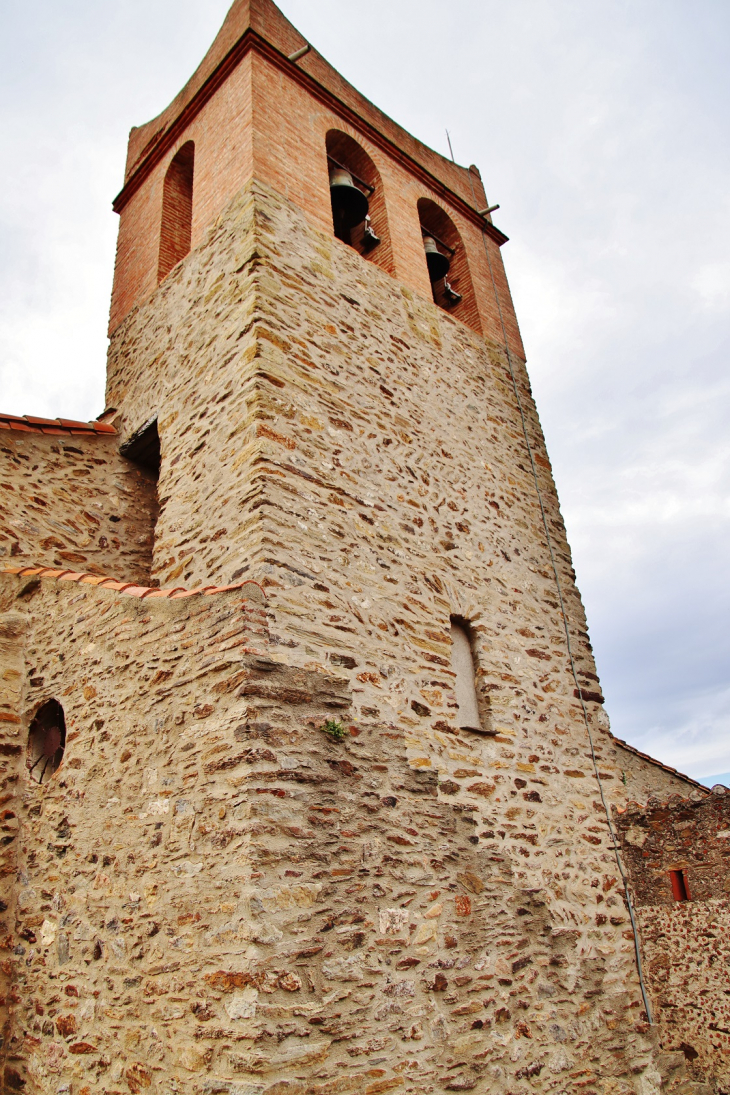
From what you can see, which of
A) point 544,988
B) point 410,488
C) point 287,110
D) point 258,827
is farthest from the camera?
point 287,110

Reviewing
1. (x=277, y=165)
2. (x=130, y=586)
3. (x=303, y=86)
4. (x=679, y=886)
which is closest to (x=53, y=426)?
(x=130, y=586)

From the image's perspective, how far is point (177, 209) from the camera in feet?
27.2

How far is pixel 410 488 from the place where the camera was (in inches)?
237

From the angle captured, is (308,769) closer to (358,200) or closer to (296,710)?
(296,710)

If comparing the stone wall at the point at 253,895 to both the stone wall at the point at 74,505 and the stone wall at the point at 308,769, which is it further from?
the stone wall at the point at 74,505

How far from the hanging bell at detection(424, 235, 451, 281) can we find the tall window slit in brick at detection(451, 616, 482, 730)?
15.5 ft

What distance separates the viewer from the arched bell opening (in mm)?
4832

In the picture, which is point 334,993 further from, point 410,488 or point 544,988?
point 410,488

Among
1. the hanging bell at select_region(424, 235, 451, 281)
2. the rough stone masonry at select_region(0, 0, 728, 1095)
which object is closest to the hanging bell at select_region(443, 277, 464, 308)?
the hanging bell at select_region(424, 235, 451, 281)

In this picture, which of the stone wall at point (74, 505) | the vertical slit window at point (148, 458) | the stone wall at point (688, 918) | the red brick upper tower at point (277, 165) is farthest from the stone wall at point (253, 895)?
the red brick upper tower at point (277, 165)

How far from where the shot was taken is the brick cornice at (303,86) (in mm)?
7289

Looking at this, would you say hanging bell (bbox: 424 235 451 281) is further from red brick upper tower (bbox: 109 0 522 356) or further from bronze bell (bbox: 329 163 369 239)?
bronze bell (bbox: 329 163 369 239)

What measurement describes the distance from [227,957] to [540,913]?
101 inches

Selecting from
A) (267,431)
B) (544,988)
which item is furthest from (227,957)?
(267,431)
